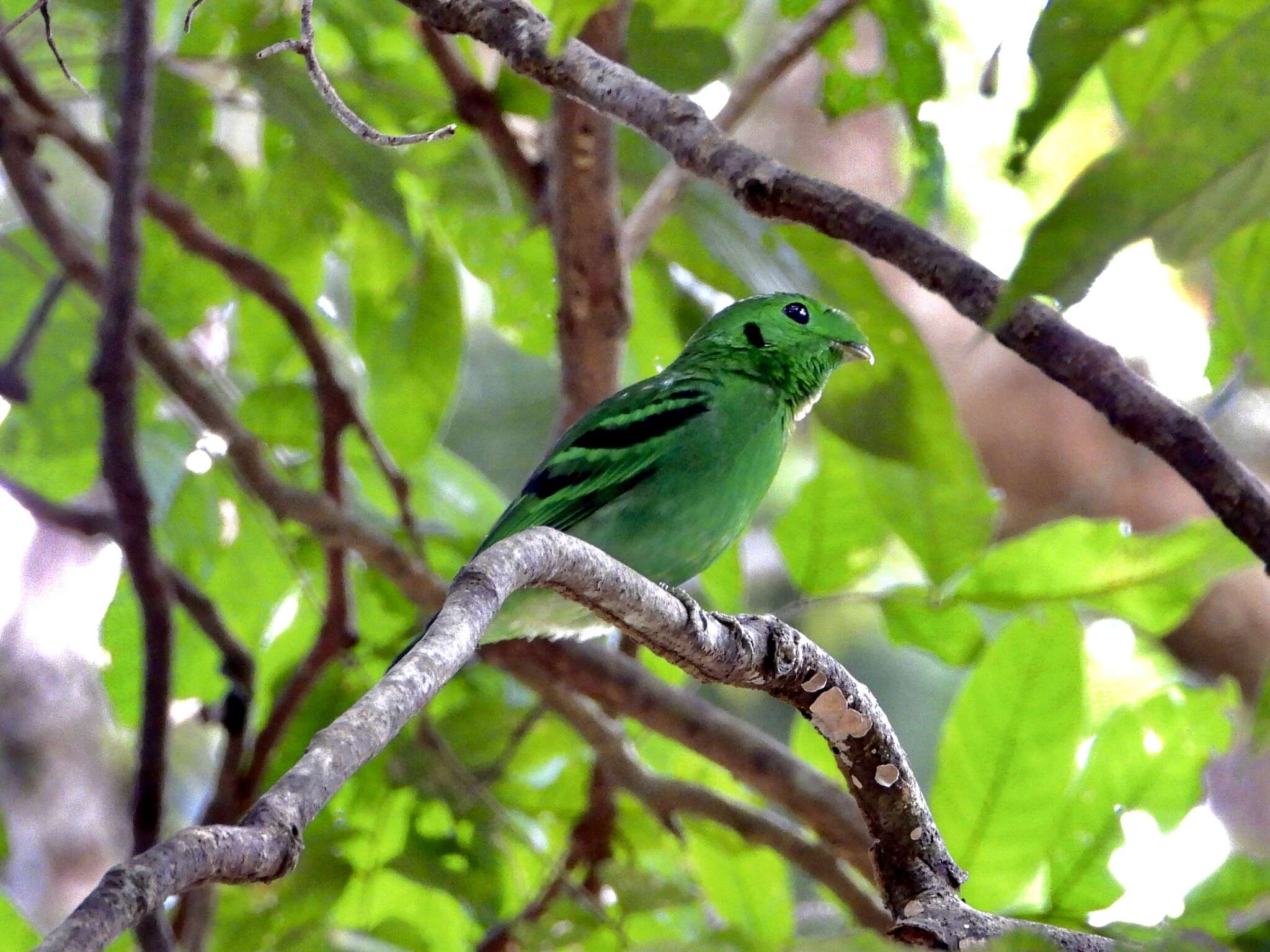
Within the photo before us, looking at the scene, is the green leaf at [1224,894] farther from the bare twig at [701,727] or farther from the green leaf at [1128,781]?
the bare twig at [701,727]

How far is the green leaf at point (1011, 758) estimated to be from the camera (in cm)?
314

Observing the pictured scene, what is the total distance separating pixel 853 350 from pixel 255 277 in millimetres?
1665

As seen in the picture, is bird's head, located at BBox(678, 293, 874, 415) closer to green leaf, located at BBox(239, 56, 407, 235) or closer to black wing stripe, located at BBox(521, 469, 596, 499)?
black wing stripe, located at BBox(521, 469, 596, 499)

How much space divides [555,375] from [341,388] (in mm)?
1818

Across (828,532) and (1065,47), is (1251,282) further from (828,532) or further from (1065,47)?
(828,532)

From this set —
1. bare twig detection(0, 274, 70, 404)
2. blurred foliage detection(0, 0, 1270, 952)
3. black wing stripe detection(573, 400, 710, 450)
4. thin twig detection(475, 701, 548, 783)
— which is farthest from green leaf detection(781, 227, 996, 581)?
bare twig detection(0, 274, 70, 404)

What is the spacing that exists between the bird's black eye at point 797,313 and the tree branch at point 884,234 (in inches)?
50.6

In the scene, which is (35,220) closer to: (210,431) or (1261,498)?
(210,431)

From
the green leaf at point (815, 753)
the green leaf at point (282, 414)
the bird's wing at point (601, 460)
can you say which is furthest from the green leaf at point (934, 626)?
the green leaf at point (282, 414)

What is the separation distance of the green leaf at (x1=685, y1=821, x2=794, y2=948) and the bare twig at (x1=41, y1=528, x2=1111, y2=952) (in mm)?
1287

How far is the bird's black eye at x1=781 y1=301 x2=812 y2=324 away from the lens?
Answer: 3.63 metres

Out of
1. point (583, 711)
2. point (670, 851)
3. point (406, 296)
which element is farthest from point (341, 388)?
point (670, 851)

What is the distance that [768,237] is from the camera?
359 centimetres

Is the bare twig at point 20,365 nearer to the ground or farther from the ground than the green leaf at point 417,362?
nearer to the ground
